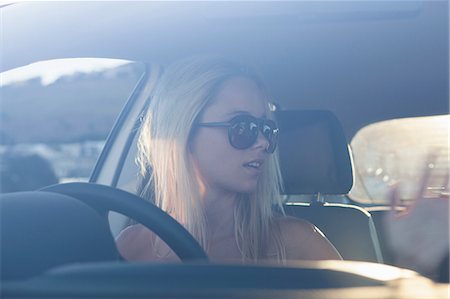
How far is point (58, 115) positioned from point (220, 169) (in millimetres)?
4628

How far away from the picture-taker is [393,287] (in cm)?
112

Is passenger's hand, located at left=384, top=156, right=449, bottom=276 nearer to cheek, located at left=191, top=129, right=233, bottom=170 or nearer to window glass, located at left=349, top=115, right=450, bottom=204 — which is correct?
window glass, located at left=349, top=115, right=450, bottom=204

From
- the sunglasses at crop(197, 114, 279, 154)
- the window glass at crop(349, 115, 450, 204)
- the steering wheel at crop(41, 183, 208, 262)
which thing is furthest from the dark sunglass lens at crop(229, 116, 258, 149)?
the steering wheel at crop(41, 183, 208, 262)

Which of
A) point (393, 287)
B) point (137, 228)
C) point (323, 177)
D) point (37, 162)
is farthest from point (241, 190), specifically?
point (37, 162)

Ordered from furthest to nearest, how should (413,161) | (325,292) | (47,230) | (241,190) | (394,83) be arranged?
(394,83), (413,161), (241,190), (47,230), (325,292)

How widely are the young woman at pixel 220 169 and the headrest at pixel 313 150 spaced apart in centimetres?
28

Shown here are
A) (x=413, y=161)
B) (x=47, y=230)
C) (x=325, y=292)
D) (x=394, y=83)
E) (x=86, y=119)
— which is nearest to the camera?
(x=325, y=292)

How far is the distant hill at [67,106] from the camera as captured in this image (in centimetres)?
321

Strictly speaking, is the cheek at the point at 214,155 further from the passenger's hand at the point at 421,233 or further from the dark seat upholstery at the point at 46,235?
the dark seat upholstery at the point at 46,235

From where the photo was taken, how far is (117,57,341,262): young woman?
7.86 ft

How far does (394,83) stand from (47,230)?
6.64 feet

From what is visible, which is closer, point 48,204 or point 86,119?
point 48,204

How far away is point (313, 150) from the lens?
289 cm

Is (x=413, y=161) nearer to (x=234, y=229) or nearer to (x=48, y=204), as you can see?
(x=234, y=229)
